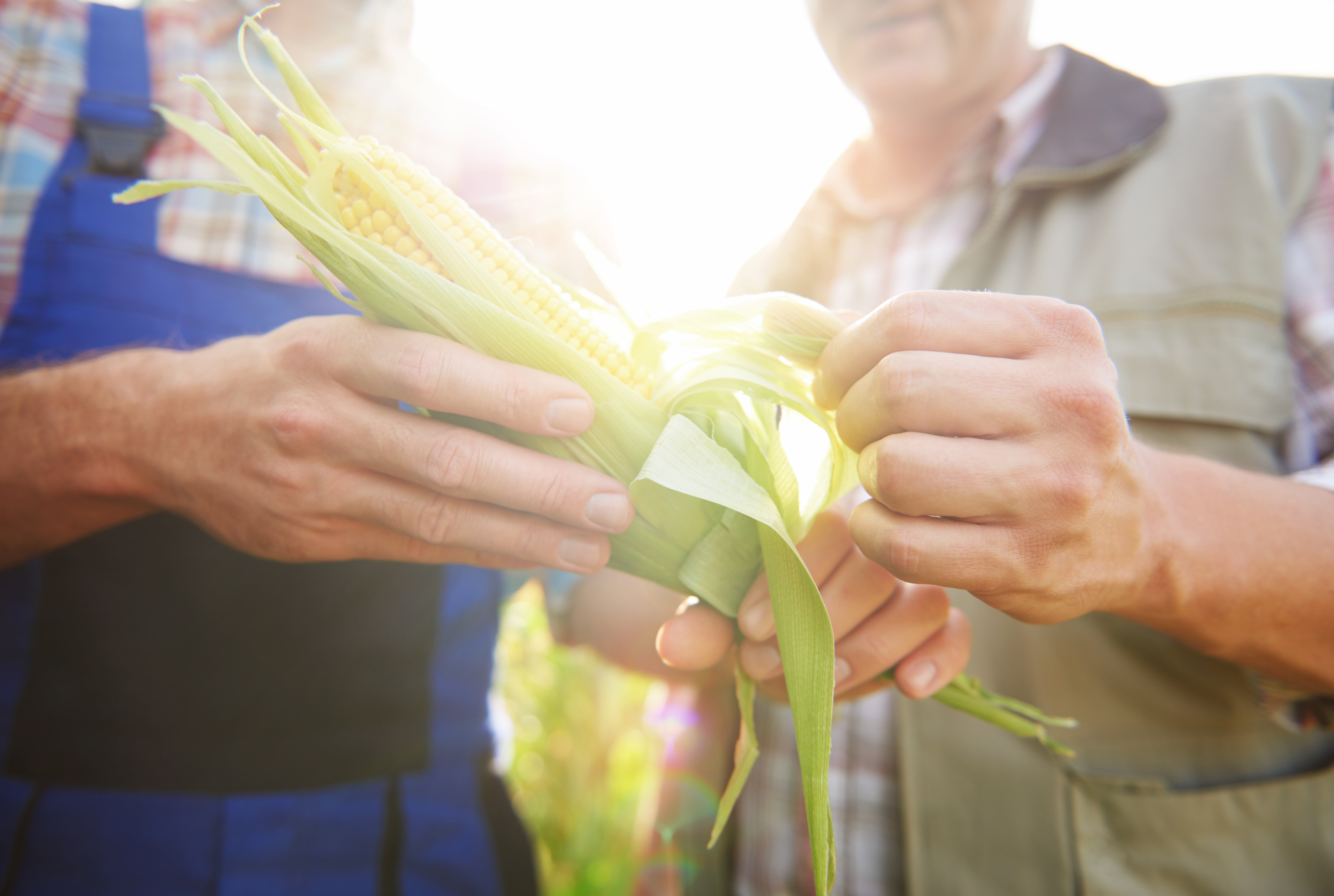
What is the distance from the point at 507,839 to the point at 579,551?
3.29 ft

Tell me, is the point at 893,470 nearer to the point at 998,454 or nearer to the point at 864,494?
the point at 998,454

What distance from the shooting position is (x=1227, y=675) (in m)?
1.04

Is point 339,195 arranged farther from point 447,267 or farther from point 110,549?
point 110,549

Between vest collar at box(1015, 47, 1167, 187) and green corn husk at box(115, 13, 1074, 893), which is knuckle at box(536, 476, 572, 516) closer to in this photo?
green corn husk at box(115, 13, 1074, 893)

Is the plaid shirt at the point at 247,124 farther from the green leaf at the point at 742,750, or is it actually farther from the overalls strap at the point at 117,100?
the green leaf at the point at 742,750

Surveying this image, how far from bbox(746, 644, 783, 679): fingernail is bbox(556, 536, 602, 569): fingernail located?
271 mm

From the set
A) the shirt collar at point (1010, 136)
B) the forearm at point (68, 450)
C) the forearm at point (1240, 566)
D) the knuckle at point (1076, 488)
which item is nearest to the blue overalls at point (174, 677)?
the forearm at point (68, 450)

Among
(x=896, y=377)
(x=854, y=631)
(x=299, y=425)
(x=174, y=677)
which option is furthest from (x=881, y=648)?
(x=174, y=677)

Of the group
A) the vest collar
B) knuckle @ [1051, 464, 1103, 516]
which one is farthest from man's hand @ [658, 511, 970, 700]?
the vest collar

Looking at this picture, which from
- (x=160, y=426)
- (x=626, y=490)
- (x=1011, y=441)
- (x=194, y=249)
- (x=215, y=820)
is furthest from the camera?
(x=194, y=249)

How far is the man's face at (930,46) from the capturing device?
1.47m

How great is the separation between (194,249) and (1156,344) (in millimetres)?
1923

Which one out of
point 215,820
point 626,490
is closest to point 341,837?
point 215,820

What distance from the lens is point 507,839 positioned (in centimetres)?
135
